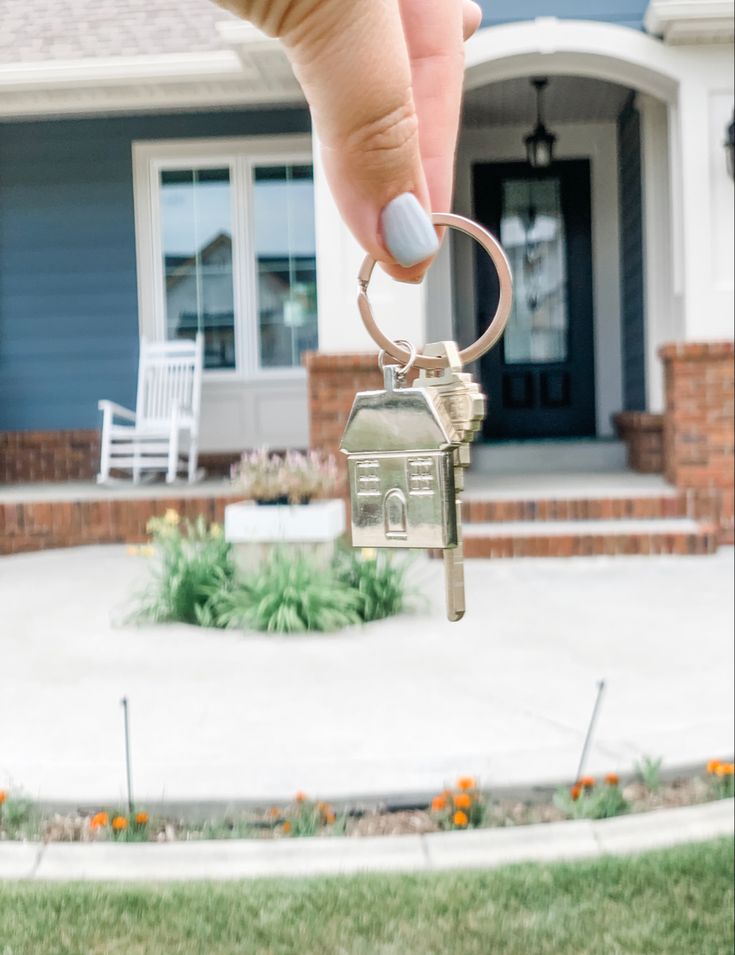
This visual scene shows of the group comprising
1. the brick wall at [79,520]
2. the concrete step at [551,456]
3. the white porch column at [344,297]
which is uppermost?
the white porch column at [344,297]

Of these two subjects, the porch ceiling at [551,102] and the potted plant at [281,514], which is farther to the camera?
the porch ceiling at [551,102]

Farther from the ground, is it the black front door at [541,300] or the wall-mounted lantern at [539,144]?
the wall-mounted lantern at [539,144]

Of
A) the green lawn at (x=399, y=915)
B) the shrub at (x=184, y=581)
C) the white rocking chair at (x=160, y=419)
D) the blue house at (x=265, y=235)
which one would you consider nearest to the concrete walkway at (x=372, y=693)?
the shrub at (x=184, y=581)

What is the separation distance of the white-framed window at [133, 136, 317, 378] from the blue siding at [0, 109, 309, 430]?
0.45 feet

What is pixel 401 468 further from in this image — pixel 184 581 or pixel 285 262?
pixel 285 262

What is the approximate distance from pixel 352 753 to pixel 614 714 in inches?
35.8

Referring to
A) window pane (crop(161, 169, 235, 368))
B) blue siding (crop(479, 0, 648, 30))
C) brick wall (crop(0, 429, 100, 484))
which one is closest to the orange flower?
blue siding (crop(479, 0, 648, 30))

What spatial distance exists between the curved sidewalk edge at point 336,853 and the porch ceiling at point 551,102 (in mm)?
6776

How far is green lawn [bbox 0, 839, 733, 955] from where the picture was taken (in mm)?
2096

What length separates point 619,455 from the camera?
9031 millimetres

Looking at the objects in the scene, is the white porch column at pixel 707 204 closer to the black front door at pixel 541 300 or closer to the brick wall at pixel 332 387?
the brick wall at pixel 332 387

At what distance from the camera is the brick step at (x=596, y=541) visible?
22.1 feet

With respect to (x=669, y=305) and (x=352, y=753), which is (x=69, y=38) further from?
(x=352, y=753)

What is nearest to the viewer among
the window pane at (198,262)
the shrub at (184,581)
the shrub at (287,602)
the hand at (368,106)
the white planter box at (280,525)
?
the hand at (368,106)
